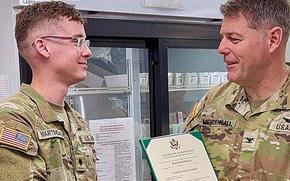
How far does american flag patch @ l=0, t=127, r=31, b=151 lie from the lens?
1504mm

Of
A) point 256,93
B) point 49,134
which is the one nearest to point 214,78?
point 256,93

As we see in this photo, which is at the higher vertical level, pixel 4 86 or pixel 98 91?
pixel 4 86

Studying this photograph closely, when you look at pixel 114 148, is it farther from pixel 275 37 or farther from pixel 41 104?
pixel 275 37

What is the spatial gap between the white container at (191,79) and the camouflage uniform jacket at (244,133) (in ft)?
4.18

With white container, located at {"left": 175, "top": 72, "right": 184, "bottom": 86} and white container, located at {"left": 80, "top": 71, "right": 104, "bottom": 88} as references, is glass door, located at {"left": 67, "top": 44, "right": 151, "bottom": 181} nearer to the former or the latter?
white container, located at {"left": 80, "top": 71, "right": 104, "bottom": 88}

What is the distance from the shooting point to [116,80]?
2973 mm

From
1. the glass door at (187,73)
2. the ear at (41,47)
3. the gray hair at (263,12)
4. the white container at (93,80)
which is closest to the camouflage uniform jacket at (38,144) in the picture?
the ear at (41,47)

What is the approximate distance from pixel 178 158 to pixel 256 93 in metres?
0.40

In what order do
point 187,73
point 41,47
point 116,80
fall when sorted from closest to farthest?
point 41,47 → point 116,80 → point 187,73

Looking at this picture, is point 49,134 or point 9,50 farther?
point 9,50

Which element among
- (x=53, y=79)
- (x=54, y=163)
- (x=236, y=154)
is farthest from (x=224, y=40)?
(x=54, y=163)

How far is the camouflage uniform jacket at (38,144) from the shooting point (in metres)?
1.50

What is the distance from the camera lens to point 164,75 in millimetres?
2914

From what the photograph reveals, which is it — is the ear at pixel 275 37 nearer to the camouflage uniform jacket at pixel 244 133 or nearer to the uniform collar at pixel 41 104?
the camouflage uniform jacket at pixel 244 133
